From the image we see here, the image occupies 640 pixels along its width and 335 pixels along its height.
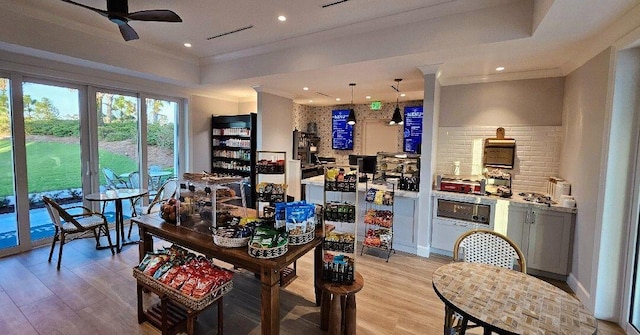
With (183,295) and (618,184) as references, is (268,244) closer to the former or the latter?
(183,295)

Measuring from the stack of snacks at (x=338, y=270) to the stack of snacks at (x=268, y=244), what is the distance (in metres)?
0.37

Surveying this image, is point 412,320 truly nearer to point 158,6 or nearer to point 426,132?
point 426,132

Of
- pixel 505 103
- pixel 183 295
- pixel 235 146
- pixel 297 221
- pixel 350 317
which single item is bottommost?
pixel 350 317

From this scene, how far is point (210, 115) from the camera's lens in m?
6.16

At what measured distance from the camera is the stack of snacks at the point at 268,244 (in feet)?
5.82

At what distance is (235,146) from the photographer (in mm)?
6094

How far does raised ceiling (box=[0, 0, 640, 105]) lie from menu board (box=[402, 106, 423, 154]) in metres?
2.32

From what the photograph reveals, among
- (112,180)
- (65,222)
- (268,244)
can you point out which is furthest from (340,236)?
(112,180)

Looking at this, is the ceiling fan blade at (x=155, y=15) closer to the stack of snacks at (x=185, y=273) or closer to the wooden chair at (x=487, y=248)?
the stack of snacks at (x=185, y=273)

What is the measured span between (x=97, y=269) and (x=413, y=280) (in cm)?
365

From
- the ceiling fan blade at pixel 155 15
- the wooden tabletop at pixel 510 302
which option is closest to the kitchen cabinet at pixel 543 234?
the wooden tabletop at pixel 510 302

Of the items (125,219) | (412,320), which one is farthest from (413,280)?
(125,219)

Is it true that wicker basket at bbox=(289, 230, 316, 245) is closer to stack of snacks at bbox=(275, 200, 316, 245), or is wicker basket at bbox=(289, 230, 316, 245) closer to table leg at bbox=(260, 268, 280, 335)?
stack of snacks at bbox=(275, 200, 316, 245)

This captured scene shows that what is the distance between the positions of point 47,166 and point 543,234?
6636 mm
